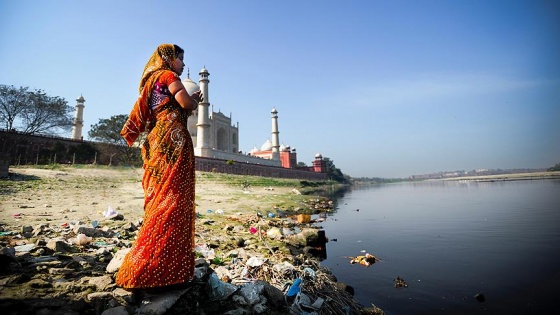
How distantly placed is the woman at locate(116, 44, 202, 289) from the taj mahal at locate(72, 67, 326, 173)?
559 inches

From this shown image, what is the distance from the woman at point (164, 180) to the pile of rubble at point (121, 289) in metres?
0.17

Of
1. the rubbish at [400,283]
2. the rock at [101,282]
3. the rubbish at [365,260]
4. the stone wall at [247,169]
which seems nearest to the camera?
the rock at [101,282]

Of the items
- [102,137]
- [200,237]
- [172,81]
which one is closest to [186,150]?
[172,81]

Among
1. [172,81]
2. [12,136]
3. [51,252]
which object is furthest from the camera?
[12,136]

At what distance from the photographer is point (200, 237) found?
4410mm

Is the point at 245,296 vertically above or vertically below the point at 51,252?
below

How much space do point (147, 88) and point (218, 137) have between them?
40004 millimetres

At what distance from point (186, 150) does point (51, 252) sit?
2017mm

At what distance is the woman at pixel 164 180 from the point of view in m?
1.85

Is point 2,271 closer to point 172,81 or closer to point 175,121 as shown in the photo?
point 175,121

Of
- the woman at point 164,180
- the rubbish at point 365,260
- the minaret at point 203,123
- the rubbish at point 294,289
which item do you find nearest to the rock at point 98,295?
the woman at point 164,180

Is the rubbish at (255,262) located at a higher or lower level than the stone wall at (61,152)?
lower

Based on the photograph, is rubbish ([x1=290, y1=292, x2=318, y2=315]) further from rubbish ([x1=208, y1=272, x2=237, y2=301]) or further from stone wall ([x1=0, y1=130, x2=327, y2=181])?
stone wall ([x1=0, y1=130, x2=327, y2=181])

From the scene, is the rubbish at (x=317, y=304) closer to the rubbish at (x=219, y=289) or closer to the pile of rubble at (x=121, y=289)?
the pile of rubble at (x=121, y=289)
